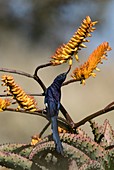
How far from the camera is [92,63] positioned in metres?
0.46

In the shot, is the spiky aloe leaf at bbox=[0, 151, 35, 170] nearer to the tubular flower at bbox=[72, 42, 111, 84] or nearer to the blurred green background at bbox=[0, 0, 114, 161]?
the tubular flower at bbox=[72, 42, 111, 84]

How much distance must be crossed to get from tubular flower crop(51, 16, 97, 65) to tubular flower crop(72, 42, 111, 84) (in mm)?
18

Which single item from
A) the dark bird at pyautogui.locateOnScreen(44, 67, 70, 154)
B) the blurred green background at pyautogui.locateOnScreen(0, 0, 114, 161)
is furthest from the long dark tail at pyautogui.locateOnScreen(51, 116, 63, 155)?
the blurred green background at pyautogui.locateOnScreen(0, 0, 114, 161)

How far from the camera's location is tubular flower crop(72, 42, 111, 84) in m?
0.46

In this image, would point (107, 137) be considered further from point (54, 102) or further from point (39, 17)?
point (39, 17)

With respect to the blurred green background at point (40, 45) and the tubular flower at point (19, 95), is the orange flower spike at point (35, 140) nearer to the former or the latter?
the tubular flower at point (19, 95)

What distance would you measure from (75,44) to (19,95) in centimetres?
6

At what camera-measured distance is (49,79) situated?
2898 mm

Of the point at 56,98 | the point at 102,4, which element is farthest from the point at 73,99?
the point at 56,98

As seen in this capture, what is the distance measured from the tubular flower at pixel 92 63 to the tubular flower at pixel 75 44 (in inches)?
0.7

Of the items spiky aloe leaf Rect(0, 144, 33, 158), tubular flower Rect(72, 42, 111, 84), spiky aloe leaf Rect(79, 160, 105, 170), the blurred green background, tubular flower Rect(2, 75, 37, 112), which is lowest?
spiky aloe leaf Rect(79, 160, 105, 170)

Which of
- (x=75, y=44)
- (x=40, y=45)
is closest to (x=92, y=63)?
(x=75, y=44)

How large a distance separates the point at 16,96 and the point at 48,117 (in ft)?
0.12

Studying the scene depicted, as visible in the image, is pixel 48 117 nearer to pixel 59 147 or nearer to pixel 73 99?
pixel 59 147
